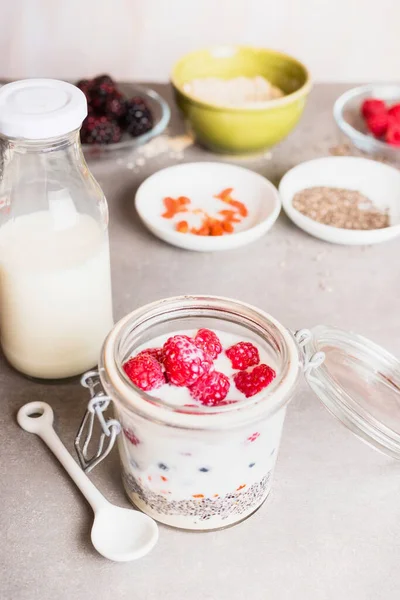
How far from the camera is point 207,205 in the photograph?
1160 mm

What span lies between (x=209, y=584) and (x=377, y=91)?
3.64 ft

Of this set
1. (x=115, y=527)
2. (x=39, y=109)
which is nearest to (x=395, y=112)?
(x=39, y=109)

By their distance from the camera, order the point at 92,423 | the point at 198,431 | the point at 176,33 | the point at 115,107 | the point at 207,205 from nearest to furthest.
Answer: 1. the point at 198,431
2. the point at 92,423
3. the point at 207,205
4. the point at 115,107
5. the point at 176,33

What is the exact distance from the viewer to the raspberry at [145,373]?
0.62 metres

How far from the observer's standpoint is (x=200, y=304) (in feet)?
2.31

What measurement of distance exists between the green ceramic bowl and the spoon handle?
621 mm

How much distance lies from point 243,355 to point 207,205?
54 cm

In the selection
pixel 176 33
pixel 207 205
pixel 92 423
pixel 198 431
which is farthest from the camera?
pixel 176 33

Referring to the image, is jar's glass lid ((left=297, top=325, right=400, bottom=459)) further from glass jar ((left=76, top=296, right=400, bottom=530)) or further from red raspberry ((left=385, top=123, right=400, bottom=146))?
red raspberry ((left=385, top=123, right=400, bottom=146))

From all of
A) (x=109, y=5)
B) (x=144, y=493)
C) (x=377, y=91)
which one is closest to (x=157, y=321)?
(x=144, y=493)

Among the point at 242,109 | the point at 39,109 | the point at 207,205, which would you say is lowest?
the point at 207,205

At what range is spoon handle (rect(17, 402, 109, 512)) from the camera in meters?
0.69

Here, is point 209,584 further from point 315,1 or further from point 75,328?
point 315,1

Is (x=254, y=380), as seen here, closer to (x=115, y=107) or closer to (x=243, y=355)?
(x=243, y=355)
